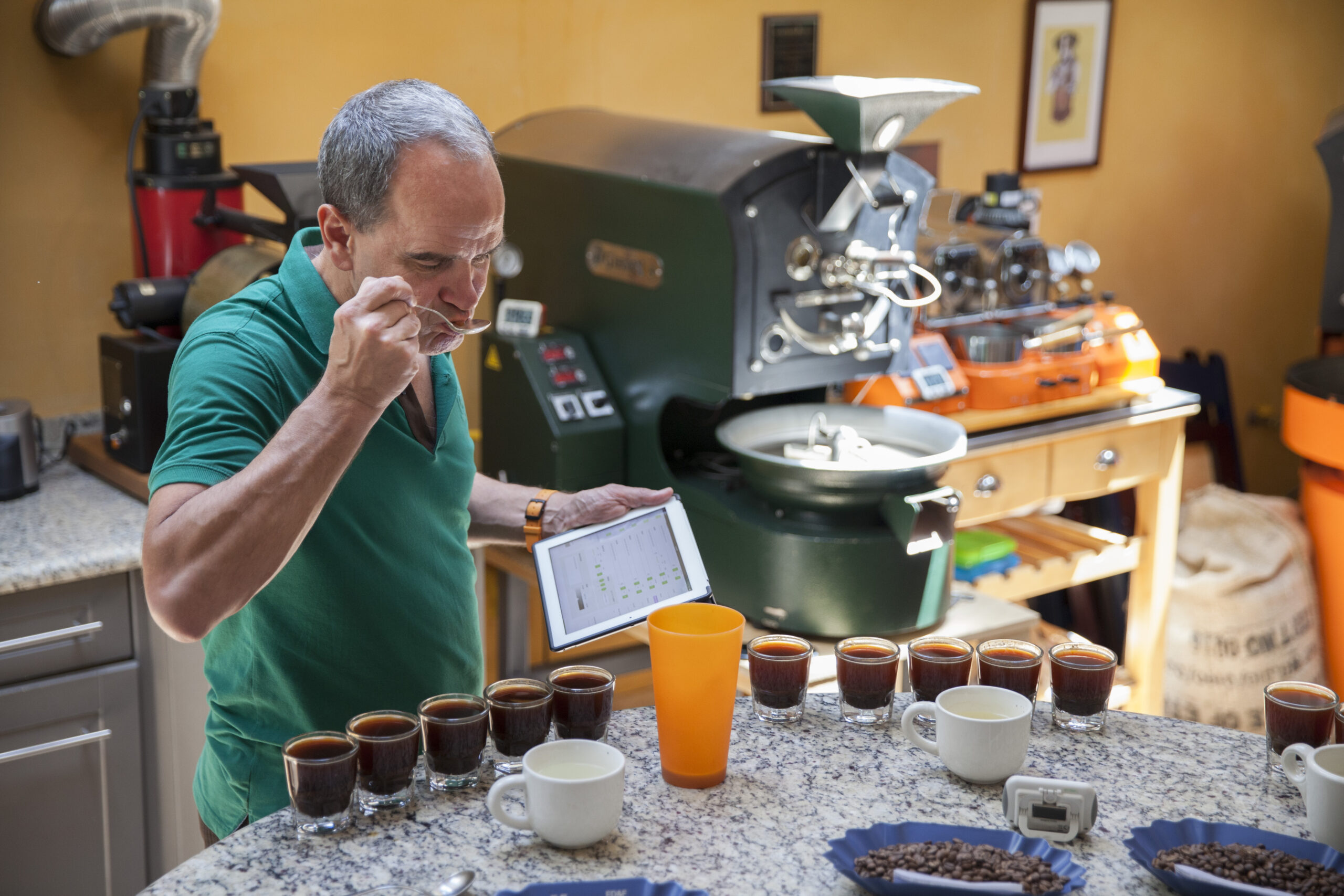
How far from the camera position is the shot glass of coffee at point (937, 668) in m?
1.47

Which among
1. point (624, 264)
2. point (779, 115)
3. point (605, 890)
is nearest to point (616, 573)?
point (605, 890)

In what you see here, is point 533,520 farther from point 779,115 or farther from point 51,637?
point 779,115

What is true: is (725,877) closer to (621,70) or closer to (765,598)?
(765,598)

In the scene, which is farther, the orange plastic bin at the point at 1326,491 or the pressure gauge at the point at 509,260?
the orange plastic bin at the point at 1326,491

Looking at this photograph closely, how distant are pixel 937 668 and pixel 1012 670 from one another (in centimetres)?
8

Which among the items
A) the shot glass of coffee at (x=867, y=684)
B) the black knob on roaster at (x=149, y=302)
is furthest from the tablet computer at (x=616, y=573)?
the black knob on roaster at (x=149, y=302)

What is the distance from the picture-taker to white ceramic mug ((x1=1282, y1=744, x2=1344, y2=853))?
1187 mm

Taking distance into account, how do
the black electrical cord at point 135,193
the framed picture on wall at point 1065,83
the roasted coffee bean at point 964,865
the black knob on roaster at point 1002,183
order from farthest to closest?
the framed picture on wall at point 1065,83
the black knob on roaster at point 1002,183
the black electrical cord at point 135,193
the roasted coffee bean at point 964,865

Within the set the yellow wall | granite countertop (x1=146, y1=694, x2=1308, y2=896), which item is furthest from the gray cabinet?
granite countertop (x1=146, y1=694, x2=1308, y2=896)

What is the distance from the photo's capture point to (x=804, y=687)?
148cm

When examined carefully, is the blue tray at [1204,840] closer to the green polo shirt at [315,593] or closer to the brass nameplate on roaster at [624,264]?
the green polo shirt at [315,593]

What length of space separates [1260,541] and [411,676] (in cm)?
274

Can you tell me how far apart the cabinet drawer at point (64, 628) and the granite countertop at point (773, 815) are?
3.70ft

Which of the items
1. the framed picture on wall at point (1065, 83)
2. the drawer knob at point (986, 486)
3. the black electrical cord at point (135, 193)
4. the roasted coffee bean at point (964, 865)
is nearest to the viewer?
the roasted coffee bean at point (964, 865)
